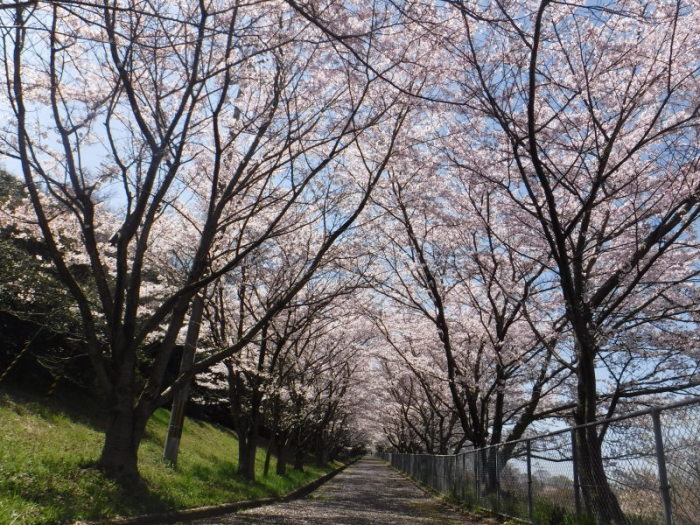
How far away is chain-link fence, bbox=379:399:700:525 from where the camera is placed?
191 inches

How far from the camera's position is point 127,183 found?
8828 mm

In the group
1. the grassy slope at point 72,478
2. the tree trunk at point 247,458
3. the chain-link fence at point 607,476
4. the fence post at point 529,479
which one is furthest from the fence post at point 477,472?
the tree trunk at point 247,458

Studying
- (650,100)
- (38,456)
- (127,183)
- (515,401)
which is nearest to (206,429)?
(515,401)

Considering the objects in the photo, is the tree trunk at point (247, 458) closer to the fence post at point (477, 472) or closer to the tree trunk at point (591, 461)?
the fence post at point (477, 472)

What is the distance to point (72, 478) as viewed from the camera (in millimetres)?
7805

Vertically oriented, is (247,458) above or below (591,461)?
A: below

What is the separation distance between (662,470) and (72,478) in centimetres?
707

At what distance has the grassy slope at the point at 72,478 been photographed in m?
6.59

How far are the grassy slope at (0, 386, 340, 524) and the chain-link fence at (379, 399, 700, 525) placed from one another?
5.52 metres

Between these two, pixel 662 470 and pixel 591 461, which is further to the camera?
pixel 591 461

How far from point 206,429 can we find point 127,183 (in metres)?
22.0

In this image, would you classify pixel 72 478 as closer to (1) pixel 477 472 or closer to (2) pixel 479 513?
(2) pixel 479 513

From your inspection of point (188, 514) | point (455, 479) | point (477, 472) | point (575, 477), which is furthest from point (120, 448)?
point (455, 479)

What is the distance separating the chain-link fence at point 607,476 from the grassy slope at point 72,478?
18.1ft
